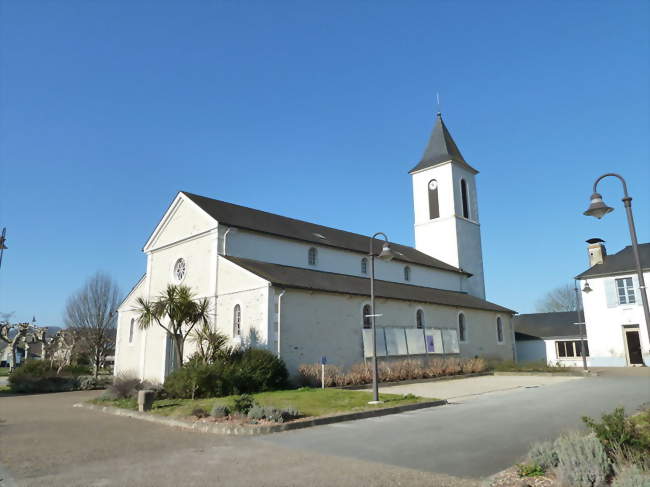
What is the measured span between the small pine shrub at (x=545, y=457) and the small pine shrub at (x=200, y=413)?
8.50 metres

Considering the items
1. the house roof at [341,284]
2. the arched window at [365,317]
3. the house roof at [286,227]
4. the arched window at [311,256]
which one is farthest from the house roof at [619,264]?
the arched window at [311,256]

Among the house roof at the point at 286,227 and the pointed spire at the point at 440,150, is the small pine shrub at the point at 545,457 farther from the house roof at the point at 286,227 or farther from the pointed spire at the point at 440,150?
the pointed spire at the point at 440,150

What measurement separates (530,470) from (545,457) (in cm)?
31

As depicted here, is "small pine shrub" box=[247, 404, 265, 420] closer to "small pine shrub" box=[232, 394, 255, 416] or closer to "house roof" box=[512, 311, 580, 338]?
"small pine shrub" box=[232, 394, 255, 416]

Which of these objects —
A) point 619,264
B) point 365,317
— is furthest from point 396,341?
point 619,264

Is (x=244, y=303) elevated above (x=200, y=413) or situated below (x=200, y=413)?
above

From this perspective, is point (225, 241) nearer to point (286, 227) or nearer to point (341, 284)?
point (286, 227)

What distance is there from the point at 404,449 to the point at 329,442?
1612mm

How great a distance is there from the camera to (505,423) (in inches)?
434

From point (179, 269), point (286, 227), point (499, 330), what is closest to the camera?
point (179, 269)

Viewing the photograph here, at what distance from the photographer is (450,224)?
125 ft

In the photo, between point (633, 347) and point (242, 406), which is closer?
point (242, 406)

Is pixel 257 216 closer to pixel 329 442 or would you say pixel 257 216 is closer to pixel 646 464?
pixel 329 442

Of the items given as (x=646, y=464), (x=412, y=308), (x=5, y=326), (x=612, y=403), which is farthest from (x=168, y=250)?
(x=646, y=464)
